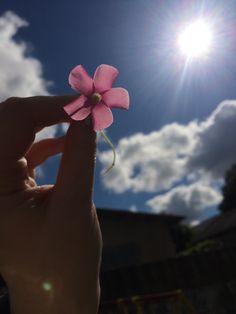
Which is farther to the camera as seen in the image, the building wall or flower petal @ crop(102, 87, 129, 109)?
the building wall

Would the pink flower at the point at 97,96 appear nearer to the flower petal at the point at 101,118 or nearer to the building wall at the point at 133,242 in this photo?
the flower petal at the point at 101,118

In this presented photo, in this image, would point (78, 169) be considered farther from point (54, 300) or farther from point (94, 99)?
point (54, 300)

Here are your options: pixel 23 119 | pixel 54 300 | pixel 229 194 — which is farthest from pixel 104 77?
pixel 229 194

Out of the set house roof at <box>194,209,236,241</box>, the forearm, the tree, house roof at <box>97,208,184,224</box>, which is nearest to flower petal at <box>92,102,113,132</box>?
the forearm

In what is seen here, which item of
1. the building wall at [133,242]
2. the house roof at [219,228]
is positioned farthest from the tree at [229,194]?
the building wall at [133,242]

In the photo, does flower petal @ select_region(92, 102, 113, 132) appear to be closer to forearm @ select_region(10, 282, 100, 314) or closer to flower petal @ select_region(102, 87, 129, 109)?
flower petal @ select_region(102, 87, 129, 109)

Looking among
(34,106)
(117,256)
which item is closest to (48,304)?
(34,106)
